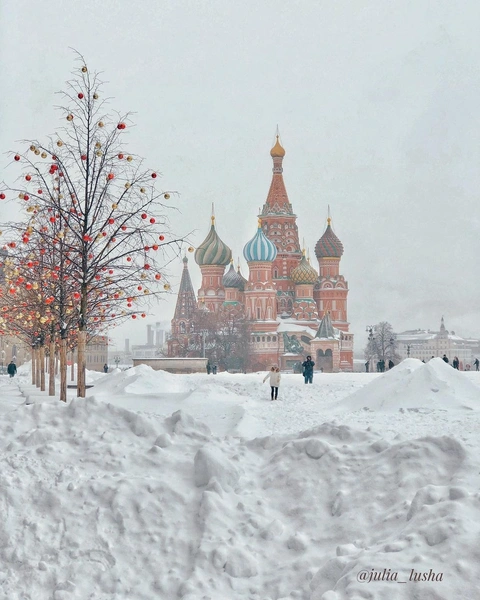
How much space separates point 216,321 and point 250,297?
7.84 metres

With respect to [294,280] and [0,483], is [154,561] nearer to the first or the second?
[0,483]

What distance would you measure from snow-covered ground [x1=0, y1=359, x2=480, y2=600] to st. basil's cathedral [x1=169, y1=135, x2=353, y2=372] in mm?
64873

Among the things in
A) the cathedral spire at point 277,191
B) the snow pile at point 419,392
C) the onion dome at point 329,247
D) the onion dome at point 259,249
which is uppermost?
the cathedral spire at point 277,191

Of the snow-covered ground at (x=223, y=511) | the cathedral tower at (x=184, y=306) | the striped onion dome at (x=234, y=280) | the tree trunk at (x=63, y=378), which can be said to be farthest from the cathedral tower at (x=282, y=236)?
the snow-covered ground at (x=223, y=511)

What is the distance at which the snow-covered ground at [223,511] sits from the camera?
19.5 feet

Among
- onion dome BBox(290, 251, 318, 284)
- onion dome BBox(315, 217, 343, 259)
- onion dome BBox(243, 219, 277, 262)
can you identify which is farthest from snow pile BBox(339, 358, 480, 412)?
onion dome BBox(315, 217, 343, 259)

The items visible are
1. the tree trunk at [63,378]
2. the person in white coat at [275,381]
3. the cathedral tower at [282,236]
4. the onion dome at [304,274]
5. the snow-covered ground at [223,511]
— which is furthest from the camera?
the cathedral tower at [282,236]

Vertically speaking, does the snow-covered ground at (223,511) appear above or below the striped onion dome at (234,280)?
below

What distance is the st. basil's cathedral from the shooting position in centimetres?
7981

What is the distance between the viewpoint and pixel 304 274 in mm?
85500

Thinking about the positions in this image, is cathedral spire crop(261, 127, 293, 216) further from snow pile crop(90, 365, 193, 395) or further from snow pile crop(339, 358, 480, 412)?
snow pile crop(339, 358, 480, 412)

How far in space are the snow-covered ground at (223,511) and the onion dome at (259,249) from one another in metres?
70.6

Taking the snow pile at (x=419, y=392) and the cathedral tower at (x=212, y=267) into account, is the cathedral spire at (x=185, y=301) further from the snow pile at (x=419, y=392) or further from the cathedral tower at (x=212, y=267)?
the snow pile at (x=419, y=392)

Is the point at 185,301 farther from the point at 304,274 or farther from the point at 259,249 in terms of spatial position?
the point at 304,274
